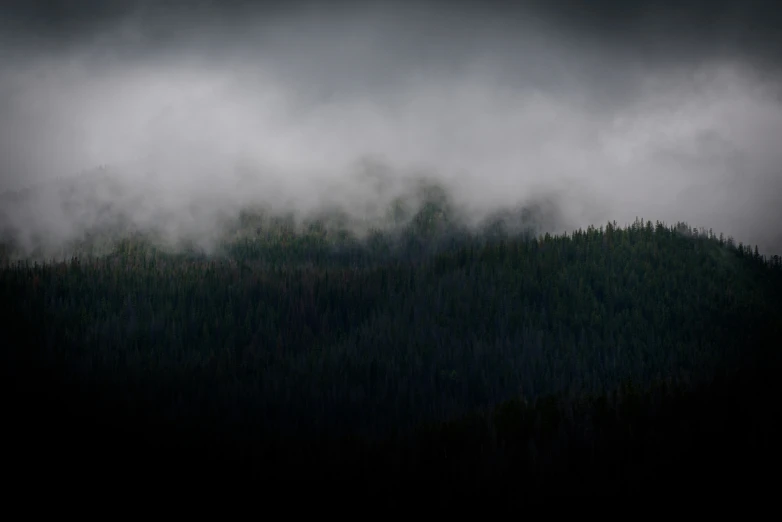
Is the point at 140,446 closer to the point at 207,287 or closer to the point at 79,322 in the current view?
the point at 79,322

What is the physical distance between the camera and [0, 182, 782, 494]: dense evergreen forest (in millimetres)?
19953

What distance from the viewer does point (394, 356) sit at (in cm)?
4425

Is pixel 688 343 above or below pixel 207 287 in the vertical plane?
below

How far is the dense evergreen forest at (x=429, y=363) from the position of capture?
1995 centimetres

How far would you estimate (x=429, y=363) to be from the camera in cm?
4278

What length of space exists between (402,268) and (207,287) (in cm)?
2265

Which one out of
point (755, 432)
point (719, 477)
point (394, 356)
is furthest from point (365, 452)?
point (394, 356)

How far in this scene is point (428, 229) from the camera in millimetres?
150375

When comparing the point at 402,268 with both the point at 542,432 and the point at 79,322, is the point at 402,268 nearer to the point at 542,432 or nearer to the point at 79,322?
the point at 79,322

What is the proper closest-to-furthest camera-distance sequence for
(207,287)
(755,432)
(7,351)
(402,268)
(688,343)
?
(755,432)
(7,351)
(688,343)
(207,287)
(402,268)

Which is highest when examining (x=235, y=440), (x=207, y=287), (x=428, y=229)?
(x=428, y=229)

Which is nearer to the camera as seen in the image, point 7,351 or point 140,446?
point 140,446

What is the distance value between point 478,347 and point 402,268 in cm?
3050

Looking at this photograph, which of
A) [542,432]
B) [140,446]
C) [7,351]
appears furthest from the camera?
[7,351]
